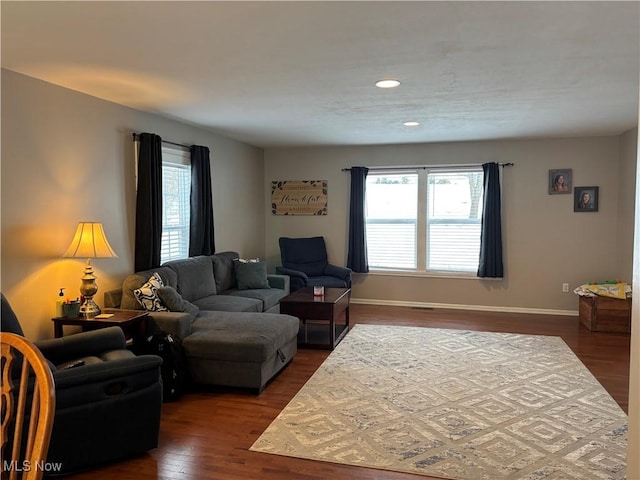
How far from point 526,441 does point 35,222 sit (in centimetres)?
367

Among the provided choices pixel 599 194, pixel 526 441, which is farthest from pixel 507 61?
pixel 599 194

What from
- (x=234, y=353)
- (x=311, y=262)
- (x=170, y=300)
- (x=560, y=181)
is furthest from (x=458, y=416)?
(x=560, y=181)

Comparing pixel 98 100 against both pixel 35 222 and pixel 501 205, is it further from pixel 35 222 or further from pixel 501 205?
pixel 501 205

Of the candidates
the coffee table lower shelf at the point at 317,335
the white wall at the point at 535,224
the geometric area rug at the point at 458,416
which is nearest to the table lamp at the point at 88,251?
the geometric area rug at the point at 458,416

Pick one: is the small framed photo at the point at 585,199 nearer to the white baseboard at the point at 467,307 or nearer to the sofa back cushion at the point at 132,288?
the white baseboard at the point at 467,307

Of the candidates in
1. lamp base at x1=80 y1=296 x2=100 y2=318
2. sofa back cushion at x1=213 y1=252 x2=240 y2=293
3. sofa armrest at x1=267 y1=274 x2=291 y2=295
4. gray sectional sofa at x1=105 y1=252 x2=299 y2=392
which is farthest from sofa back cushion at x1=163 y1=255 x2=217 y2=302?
lamp base at x1=80 y1=296 x2=100 y2=318

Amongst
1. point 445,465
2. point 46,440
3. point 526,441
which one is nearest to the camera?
point 46,440

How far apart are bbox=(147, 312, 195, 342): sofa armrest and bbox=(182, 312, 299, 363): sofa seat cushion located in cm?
7

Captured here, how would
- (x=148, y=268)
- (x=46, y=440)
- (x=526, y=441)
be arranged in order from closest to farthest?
(x=46, y=440)
(x=526, y=441)
(x=148, y=268)

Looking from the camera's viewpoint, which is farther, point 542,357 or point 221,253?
point 221,253

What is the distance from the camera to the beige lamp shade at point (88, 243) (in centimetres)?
348

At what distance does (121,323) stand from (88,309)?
33 cm

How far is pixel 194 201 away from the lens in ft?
17.7

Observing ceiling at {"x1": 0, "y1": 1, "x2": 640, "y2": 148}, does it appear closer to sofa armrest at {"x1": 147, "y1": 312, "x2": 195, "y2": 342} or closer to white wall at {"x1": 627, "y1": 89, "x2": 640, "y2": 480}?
white wall at {"x1": 627, "y1": 89, "x2": 640, "y2": 480}
